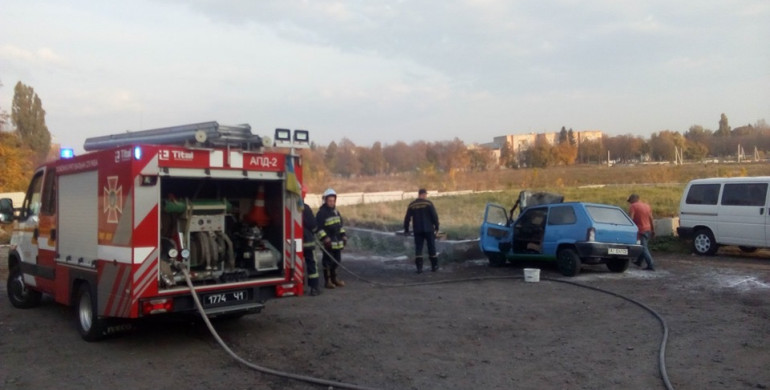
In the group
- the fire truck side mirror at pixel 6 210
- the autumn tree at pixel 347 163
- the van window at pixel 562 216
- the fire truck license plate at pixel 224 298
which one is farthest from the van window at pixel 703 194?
the autumn tree at pixel 347 163

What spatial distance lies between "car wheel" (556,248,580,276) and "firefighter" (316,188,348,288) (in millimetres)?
4255

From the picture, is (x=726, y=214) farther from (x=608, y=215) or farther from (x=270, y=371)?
(x=270, y=371)

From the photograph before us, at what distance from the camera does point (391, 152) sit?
72.4 metres

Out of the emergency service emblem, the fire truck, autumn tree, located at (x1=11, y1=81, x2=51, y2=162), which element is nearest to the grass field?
the fire truck

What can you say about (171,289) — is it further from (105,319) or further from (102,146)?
(102,146)

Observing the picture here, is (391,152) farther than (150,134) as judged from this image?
Yes

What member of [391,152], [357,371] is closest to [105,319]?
[357,371]

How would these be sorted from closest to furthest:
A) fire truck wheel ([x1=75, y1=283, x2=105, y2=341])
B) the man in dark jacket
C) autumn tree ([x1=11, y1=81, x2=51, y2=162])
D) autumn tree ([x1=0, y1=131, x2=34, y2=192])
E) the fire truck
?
the fire truck < fire truck wheel ([x1=75, y1=283, x2=105, y2=341]) < the man in dark jacket < autumn tree ([x1=0, y1=131, x2=34, y2=192]) < autumn tree ([x1=11, y1=81, x2=51, y2=162])

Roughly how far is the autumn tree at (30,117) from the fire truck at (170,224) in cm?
5415

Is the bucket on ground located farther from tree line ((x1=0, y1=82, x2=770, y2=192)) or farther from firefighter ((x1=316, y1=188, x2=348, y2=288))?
tree line ((x1=0, y1=82, x2=770, y2=192))

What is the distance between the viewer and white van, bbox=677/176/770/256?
1459cm

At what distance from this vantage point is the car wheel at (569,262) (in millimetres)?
12281

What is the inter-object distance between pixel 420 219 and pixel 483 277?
5.98ft

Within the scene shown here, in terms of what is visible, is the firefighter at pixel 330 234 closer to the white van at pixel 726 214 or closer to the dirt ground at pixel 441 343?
the dirt ground at pixel 441 343
